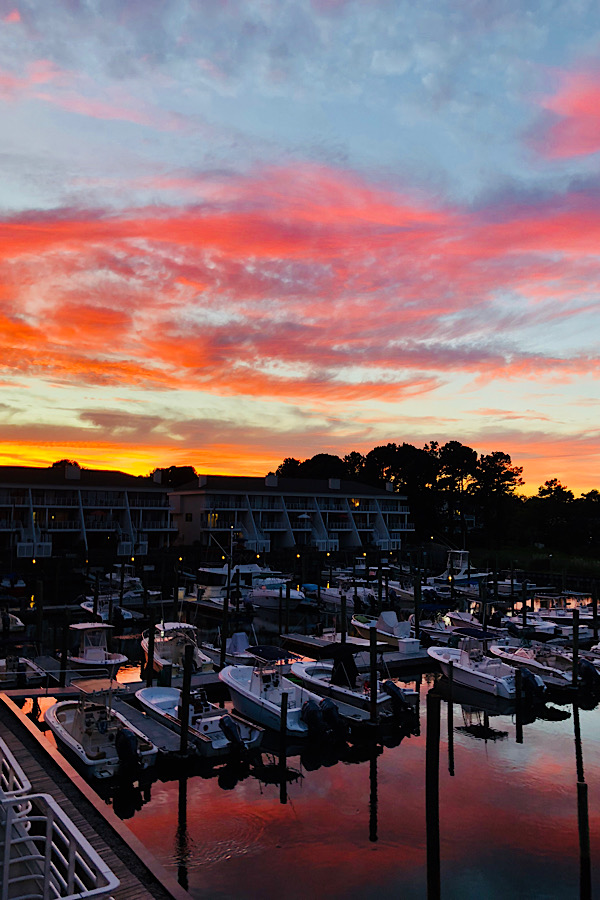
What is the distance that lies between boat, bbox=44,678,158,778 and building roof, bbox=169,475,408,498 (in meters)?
63.1

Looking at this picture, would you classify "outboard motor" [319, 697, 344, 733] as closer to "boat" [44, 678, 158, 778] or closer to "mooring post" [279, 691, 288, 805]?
"mooring post" [279, 691, 288, 805]

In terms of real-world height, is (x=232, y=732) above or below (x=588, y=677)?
above

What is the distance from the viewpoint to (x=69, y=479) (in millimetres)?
78250

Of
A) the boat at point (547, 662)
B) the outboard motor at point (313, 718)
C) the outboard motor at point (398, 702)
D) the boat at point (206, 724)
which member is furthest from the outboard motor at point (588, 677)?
the boat at point (206, 724)

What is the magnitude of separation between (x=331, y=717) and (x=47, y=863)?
59.1ft

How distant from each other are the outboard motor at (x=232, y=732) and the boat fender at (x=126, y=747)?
3.35 meters

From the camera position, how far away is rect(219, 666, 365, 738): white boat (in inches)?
994

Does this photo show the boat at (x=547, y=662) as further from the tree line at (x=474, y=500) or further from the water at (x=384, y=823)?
the tree line at (x=474, y=500)

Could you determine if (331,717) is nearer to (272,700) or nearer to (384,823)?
(272,700)

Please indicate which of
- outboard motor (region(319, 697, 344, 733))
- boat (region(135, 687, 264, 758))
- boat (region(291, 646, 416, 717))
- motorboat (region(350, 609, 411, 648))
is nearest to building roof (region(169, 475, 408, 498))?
motorboat (region(350, 609, 411, 648))

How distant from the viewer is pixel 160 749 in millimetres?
23125

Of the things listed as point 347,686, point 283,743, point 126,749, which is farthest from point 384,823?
point 347,686

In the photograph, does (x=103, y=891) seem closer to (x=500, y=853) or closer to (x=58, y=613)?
(x=500, y=853)

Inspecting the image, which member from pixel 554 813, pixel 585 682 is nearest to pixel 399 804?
pixel 554 813
